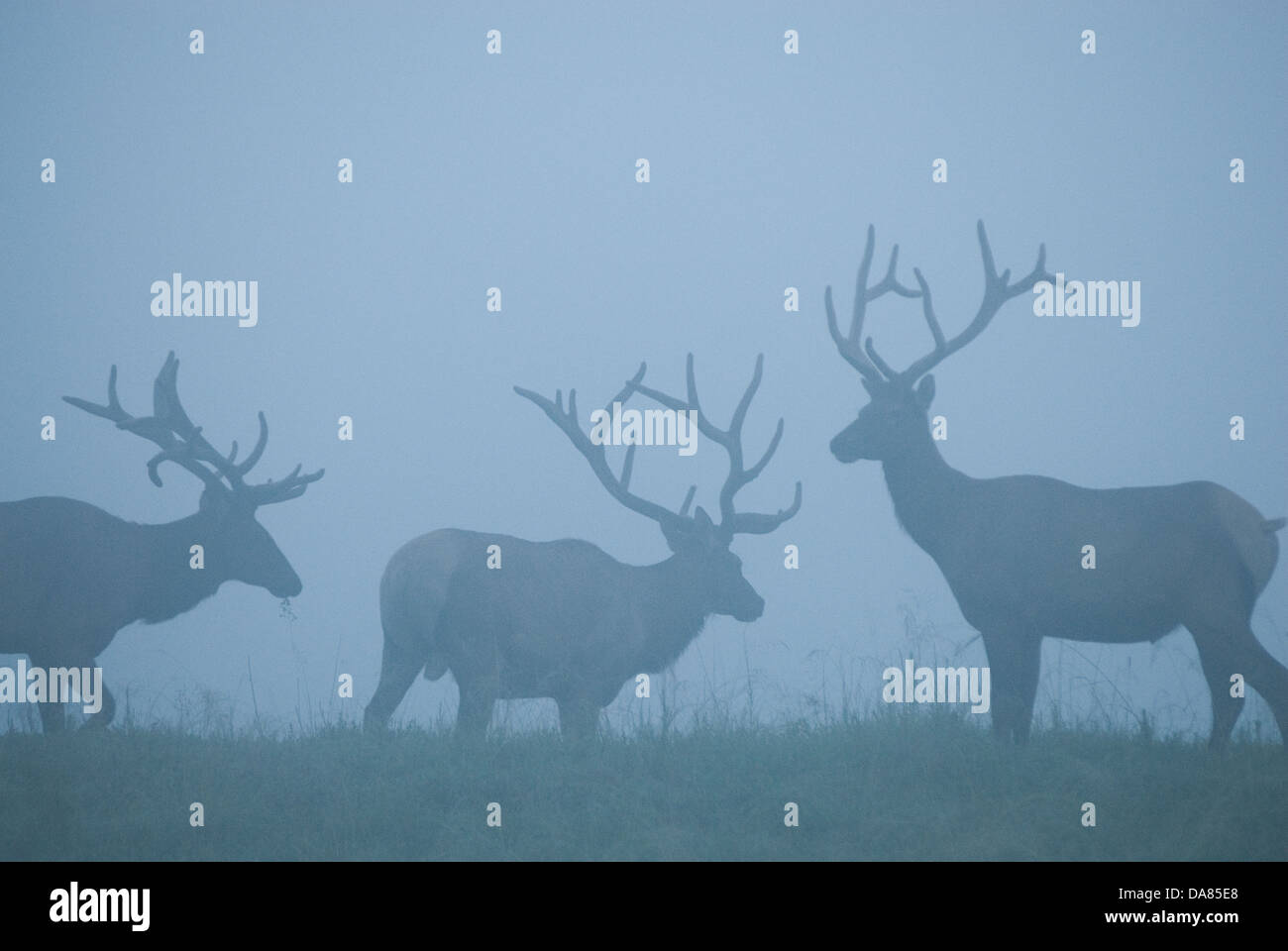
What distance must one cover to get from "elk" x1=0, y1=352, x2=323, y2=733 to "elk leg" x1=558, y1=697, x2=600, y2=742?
2.54 m

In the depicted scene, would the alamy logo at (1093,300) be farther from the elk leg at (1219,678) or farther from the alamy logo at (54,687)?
the alamy logo at (54,687)

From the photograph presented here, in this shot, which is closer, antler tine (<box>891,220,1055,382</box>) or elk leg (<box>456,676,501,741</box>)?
elk leg (<box>456,676,501,741</box>)

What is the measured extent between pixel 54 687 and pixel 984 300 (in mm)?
6959

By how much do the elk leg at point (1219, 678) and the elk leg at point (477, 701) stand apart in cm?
Answer: 445

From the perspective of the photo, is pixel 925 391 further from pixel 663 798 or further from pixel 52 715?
pixel 52 715

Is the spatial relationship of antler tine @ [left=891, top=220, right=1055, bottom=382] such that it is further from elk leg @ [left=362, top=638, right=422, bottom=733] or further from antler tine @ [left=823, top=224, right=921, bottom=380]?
elk leg @ [left=362, top=638, right=422, bottom=733]

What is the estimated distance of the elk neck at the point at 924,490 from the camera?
852 centimetres

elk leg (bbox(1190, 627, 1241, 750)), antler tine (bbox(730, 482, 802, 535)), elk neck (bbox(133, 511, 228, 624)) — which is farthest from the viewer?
antler tine (bbox(730, 482, 802, 535))

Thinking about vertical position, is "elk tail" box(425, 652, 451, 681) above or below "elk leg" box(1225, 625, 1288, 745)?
below

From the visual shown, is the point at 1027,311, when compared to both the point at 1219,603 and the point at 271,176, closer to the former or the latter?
the point at 1219,603

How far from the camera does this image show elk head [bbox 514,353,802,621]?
34.5 ft

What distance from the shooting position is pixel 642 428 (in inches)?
464

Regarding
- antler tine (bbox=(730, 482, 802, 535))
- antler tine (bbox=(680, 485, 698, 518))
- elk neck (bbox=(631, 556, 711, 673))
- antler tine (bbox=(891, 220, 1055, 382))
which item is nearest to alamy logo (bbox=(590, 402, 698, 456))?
antler tine (bbox=(680, 485, 698, 518))
